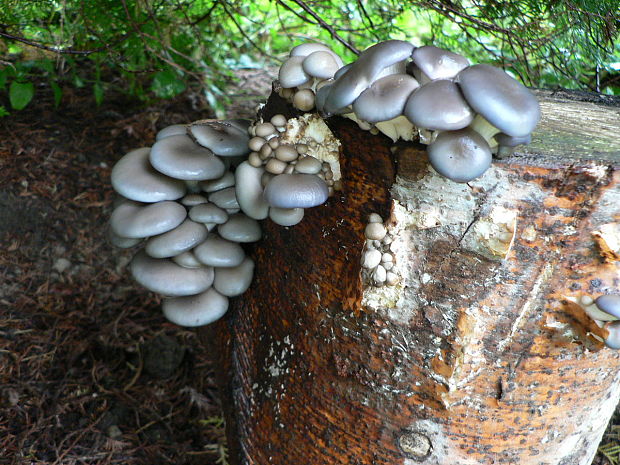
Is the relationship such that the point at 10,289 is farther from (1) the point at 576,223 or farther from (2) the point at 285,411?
(1) the point at 576,223

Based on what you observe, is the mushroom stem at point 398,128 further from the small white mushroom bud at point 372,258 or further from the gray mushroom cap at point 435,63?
the small white mushroom bud at point 372,258

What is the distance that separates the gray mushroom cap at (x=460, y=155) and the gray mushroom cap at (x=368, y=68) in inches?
9.2

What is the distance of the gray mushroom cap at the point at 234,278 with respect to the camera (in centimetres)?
218

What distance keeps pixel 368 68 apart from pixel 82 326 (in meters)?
2.86

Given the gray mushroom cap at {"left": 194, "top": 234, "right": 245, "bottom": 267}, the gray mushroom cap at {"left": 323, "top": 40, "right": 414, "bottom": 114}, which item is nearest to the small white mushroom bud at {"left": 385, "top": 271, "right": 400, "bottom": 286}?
the gray mushroom cap at {"left": 323, "top": 40, "right": 414, "bottom": 114}

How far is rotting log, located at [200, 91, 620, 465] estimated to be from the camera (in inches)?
56.2

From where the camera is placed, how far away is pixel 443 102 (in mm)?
1224

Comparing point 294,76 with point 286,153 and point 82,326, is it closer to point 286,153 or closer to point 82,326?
point 286,153

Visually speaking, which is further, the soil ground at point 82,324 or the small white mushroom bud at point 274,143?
the soil ground at point 82,324

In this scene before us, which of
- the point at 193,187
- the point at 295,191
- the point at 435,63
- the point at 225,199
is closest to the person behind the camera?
the point at 435,63

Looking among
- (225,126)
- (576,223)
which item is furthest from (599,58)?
(225,126)

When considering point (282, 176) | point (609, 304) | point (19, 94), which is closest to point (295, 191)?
point (282, 176)

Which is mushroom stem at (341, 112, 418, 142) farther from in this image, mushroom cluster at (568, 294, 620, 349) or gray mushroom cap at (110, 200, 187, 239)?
gray mushroom cap at (110, 200, 187, 239)

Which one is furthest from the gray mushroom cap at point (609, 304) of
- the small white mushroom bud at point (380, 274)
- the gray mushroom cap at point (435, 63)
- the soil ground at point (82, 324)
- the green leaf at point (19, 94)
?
the green leaf at point (19, 94)
